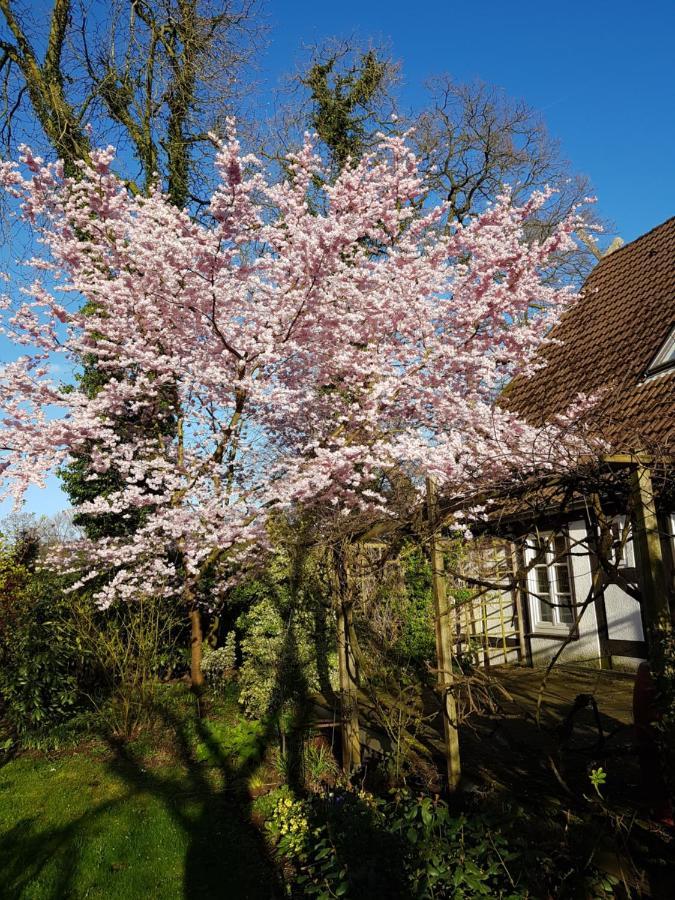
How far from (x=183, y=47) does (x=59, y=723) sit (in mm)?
11255

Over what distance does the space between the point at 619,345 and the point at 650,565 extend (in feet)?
27.2

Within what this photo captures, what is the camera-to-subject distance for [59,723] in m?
7.34

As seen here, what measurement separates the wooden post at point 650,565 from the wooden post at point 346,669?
248cm

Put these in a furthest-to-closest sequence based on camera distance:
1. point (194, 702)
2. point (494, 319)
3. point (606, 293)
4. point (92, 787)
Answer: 1. point (606, 293)
2. point (494, 319)
3. point (194, 702)
4. point (92, 787)

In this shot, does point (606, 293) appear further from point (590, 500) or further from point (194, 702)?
point (194, 702)

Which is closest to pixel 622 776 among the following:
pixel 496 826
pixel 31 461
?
pixel 496 826

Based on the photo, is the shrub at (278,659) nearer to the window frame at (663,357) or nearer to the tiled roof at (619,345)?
the tiled roof at (619,345)

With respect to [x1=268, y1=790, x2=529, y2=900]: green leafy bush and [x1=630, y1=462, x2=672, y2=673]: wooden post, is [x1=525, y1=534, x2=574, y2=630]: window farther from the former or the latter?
[x1=630, y1=462, x2=672, y2=673]: wooden post

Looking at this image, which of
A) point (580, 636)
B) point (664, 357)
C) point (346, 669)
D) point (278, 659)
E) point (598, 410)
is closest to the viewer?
point (346, 669)

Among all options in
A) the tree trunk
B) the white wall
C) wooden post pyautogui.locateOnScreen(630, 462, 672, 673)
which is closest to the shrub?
the tree trunk

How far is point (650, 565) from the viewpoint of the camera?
301 centimetres

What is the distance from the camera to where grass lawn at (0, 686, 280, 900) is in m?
4.33

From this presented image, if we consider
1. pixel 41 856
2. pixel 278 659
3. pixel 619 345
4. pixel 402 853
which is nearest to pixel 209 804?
pixel 41 856

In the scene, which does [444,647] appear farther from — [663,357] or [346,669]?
[663,357]
